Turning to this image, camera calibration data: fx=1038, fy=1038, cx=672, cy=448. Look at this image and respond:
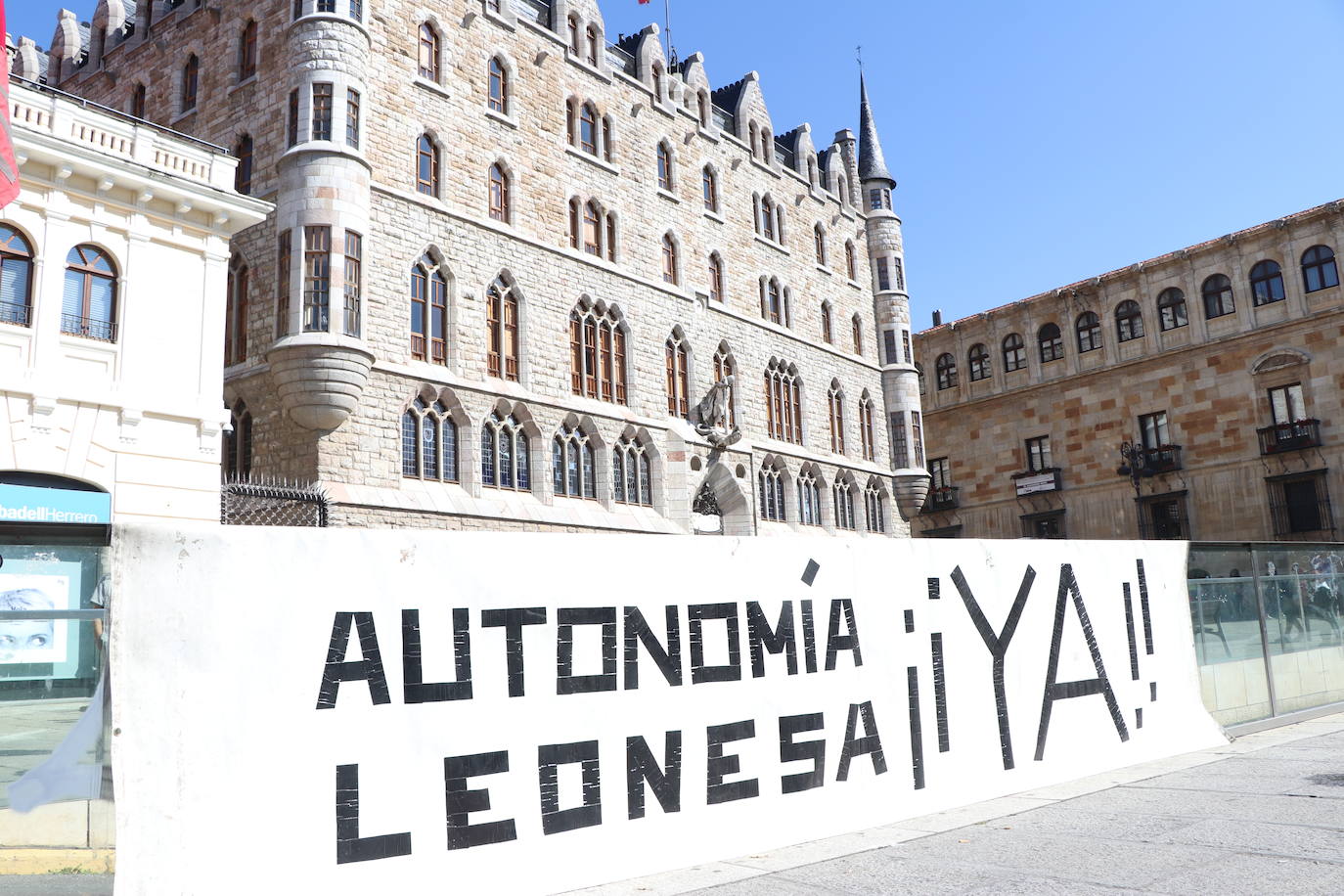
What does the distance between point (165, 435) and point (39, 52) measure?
59.7 ft

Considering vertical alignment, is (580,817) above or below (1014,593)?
below

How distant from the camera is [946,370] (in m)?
43.9

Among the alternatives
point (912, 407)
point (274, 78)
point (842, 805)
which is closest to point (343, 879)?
point (842, 805)

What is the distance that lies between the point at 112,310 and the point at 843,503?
883 inches

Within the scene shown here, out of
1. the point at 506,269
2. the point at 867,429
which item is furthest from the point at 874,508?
the point at 506,269

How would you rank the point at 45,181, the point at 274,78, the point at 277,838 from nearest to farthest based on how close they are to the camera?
the point at 277,838
the point at 45,181
the point at 274,78

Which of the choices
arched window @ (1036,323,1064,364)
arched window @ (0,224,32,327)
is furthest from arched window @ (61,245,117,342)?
arched window @ (1036,323,1064,364)

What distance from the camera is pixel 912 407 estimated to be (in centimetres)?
3556

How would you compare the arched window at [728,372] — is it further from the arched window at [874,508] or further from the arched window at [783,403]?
the arched window at [874,508]

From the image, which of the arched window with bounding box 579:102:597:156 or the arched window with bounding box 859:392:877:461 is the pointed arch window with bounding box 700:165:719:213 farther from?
the arched window with bounding box 859:392:877:461

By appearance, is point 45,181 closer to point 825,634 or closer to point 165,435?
point 165,435

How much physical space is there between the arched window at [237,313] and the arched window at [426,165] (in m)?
3.81

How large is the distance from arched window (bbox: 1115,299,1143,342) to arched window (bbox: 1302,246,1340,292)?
533 cm

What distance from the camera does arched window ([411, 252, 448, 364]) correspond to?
66.8 ft
